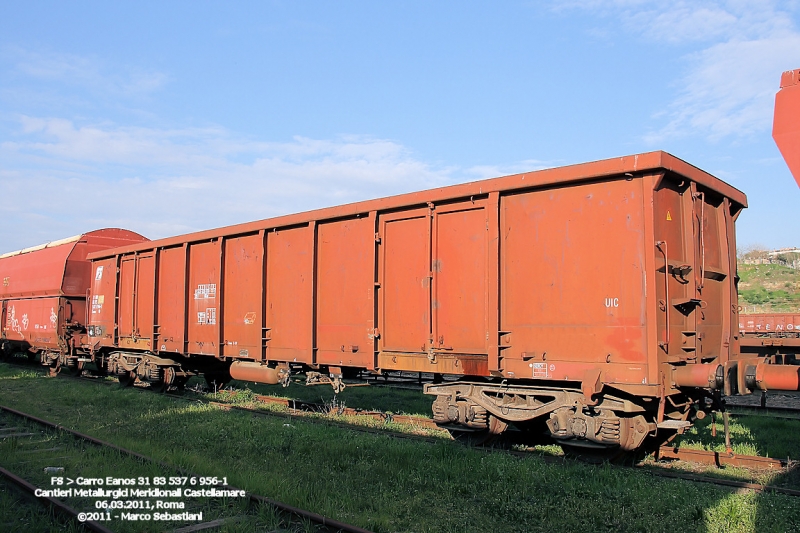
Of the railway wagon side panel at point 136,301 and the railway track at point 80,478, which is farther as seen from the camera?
the railway wagon side panel at point 136,301

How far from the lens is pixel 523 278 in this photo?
759 centimetres

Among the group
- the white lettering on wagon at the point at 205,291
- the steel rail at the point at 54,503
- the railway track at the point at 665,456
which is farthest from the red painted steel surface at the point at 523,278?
the steel rail at the point at 54,503

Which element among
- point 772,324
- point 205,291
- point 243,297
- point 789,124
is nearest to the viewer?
point 789,124

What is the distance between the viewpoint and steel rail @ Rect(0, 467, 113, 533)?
5215 millimetres

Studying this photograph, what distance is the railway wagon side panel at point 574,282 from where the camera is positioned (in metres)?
6.70

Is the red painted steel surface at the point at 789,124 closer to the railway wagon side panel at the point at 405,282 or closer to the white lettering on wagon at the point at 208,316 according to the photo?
the railway wagon side panel at the point at 405,282

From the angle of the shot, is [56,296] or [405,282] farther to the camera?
[56,296]

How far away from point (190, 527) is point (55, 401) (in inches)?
376

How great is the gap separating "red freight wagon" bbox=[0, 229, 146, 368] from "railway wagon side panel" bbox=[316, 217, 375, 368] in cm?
1133

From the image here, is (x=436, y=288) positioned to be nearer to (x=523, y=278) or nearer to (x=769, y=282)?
(x=523, y=278)

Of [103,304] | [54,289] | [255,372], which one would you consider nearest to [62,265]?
[54,289]

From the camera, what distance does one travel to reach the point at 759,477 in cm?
681

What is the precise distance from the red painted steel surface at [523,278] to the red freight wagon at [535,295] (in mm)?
20

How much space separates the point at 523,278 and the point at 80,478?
5.80m
